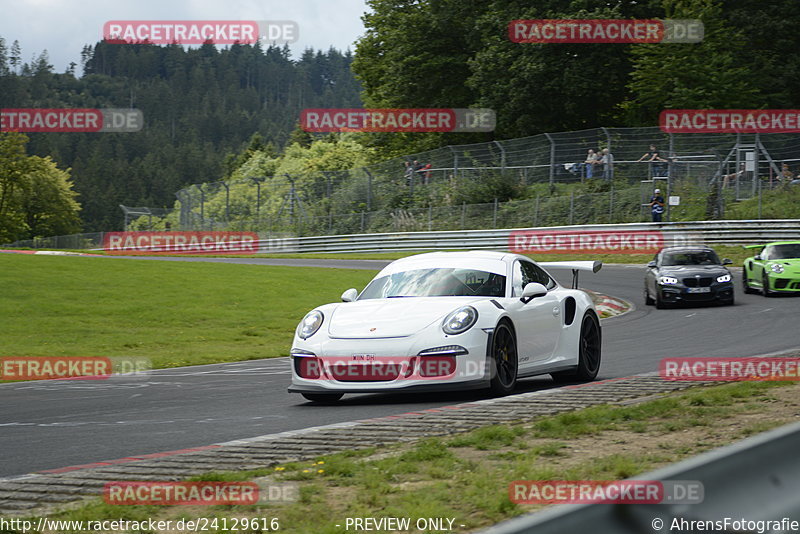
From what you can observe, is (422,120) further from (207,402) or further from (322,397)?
(322,397)

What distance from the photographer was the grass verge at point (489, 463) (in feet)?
16.6

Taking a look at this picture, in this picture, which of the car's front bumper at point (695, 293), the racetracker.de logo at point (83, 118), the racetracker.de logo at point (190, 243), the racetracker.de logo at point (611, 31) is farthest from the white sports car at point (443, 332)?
the racetracker.de logo at point (190, 243)

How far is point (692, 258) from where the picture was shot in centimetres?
2358

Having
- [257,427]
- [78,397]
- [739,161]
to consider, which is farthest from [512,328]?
[739,161]

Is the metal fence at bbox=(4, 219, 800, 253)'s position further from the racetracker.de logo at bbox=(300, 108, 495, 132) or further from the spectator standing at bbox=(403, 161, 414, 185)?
the racetracker.de logo at bbox=(300, 108, 495, 132)

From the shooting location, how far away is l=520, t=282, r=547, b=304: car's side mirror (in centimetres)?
1045

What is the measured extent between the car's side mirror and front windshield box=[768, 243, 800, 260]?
15.5 m

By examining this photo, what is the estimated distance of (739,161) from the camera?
37.7 meters

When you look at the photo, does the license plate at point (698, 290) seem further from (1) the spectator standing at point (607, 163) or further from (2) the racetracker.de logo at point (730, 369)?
(1) the spectator standing at point (607, 163)

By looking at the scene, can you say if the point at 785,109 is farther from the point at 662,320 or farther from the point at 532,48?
the point at 662,320

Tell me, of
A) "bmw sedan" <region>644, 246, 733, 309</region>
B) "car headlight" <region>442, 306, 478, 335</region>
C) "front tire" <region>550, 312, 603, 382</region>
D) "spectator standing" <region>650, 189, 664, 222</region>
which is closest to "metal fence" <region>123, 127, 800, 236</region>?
"spectator standing" <region>650, 189, 664, 222</region>

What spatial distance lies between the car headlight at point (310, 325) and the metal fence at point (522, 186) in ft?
97.1

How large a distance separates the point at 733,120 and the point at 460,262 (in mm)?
37402

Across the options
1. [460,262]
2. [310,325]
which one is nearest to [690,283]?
[460,262]
